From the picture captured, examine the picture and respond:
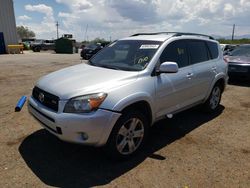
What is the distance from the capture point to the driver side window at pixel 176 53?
4.25 meters

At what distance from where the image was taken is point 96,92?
3.27 metres

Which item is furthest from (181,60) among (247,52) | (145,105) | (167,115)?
(247,52)

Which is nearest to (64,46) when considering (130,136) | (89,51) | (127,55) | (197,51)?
(89,51)

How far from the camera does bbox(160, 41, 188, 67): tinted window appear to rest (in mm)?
4250

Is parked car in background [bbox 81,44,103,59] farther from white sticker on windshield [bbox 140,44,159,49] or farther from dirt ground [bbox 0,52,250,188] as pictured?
white sticker on windshield [bbox 140,44,159,49]

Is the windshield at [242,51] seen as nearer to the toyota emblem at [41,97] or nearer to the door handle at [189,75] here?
the door handle at [189,75]

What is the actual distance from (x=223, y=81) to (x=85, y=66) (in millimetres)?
3395

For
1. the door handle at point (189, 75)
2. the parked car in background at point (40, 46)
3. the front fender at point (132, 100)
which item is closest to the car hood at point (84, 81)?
the front fender at point (132, 100)

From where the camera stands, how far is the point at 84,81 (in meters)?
3.58

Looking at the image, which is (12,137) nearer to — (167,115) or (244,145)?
(167,115)

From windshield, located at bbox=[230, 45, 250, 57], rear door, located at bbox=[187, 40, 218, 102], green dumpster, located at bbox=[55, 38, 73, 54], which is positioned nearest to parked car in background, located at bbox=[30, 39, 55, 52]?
green dumpster, located at bbox=[55, 38, 73, 54]

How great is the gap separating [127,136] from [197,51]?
2567mm

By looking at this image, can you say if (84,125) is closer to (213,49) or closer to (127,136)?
(127,136)

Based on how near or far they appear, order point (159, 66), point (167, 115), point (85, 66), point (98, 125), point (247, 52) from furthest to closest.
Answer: point (247, 52) → point (85, 66) → point (167, 115) → point (159, 66) → point (98, 125)
